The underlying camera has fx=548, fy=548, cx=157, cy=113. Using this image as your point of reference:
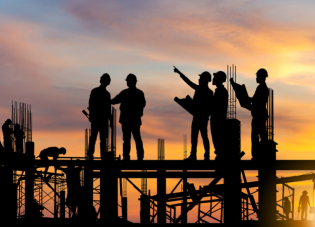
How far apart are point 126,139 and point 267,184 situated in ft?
12.8

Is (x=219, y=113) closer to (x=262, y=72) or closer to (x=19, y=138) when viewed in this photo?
(x=262, y=72)

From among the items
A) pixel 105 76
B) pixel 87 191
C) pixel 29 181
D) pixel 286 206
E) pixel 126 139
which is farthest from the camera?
pixel 286 206

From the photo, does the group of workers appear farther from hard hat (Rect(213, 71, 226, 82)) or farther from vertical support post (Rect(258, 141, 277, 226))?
vertical support post (Rect(258, 141, 277, 226))

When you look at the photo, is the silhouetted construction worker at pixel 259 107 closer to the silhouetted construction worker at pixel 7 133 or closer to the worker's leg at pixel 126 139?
the worker's leg at pixel 126 139

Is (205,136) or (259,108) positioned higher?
(259,108)

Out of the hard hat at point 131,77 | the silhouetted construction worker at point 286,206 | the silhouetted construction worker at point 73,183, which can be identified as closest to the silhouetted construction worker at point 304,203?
the silhouetted construction worker at point 286,206

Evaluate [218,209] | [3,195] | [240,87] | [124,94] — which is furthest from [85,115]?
[218,209]

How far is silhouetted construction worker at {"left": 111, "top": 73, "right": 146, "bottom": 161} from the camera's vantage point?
14164 mm

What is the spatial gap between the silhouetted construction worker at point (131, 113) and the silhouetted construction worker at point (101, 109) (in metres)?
0.55

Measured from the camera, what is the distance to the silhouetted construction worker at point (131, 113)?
14164 mm

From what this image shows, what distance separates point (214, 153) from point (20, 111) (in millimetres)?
11406

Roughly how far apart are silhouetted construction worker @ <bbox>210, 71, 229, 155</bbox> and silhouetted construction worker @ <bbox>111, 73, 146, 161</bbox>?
6.23 feet

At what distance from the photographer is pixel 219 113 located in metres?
13.8

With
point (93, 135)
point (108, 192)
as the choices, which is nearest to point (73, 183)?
point (93, 135)
